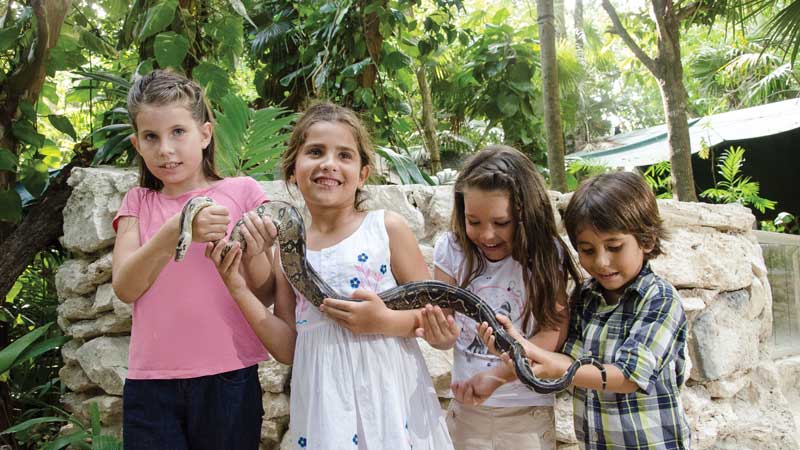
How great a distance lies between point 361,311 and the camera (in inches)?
75.6

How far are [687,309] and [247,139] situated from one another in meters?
3.02

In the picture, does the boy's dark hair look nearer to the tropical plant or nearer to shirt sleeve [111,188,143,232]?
shirt sleeve [111,188,143,232]

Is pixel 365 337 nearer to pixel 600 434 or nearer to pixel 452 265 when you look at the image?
pixel 452 265

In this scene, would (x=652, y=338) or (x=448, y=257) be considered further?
(x=448, y=257)

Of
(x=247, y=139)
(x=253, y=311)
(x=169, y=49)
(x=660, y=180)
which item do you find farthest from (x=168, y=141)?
(x=660, y=180)

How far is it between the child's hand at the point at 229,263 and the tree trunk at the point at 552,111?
3.48 m

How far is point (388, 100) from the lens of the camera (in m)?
5.75

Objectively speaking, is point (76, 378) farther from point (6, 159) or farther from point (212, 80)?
point (212, 80)

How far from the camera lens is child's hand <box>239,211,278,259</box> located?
1.94 m

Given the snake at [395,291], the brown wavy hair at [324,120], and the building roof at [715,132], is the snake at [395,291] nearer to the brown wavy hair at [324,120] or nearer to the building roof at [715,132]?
the brown wavy hair at [324,120]

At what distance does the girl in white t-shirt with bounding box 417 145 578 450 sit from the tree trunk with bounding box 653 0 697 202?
3.44 m

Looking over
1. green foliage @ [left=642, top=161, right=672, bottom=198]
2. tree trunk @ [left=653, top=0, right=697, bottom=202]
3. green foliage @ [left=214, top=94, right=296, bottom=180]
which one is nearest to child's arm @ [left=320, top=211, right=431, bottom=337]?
green foliage @ [left=214, top=94, right=296, bottom=180]

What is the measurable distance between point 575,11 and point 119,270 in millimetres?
27632

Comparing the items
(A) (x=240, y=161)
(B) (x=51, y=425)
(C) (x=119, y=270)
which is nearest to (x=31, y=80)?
(A) (x=240, y=161)
